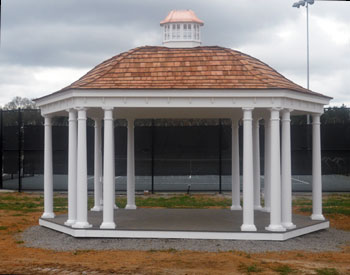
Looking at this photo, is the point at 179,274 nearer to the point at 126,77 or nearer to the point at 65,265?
the point at 65,265

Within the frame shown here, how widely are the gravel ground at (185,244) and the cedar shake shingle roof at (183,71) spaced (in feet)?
15.3

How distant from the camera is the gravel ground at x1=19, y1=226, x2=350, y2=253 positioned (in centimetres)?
1605

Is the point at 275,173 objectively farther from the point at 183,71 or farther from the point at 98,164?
the point at 98,164

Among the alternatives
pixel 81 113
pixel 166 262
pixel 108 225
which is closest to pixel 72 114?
pixel 81 113

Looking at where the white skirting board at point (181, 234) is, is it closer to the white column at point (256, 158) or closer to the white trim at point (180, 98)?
the white trim at point (180, 98)

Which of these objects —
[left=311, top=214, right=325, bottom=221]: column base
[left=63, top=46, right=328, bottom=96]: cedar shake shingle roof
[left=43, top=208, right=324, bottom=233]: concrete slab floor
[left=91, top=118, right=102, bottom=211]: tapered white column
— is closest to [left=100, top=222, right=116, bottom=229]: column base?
[left=43, top=208, right=324, bottom=233]: concrete slab floor

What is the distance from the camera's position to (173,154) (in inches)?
1411

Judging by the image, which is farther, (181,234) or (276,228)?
(181,234)

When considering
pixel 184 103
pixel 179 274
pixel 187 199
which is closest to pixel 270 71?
pixel 184 103

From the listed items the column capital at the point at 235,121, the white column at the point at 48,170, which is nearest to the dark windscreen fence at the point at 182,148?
the column capital at the point at 235,121

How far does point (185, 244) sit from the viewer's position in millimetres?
16469

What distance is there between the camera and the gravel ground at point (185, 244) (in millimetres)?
16047

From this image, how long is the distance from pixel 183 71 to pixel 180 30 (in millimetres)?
2922

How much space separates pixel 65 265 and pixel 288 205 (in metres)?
7.60
